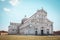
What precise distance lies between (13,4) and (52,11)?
63cm

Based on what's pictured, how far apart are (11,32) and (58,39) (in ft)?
2.43

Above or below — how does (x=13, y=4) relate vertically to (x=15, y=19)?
above

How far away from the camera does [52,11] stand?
10.1 feet

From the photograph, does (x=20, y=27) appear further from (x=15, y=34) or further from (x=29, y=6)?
(x=29, y=6)

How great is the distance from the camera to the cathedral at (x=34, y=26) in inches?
117

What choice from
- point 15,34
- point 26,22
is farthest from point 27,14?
point 15,34

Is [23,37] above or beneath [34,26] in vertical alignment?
beneath

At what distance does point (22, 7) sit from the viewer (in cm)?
304

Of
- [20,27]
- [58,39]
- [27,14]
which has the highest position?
[27,14]

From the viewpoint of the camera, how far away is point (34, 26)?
9.89 feet

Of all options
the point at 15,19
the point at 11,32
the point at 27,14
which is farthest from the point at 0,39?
the point at 27,14

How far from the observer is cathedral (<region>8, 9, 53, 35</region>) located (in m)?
2.98

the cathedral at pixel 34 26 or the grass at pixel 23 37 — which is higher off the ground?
the cathedral at pixel 34 26

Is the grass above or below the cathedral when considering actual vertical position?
below
